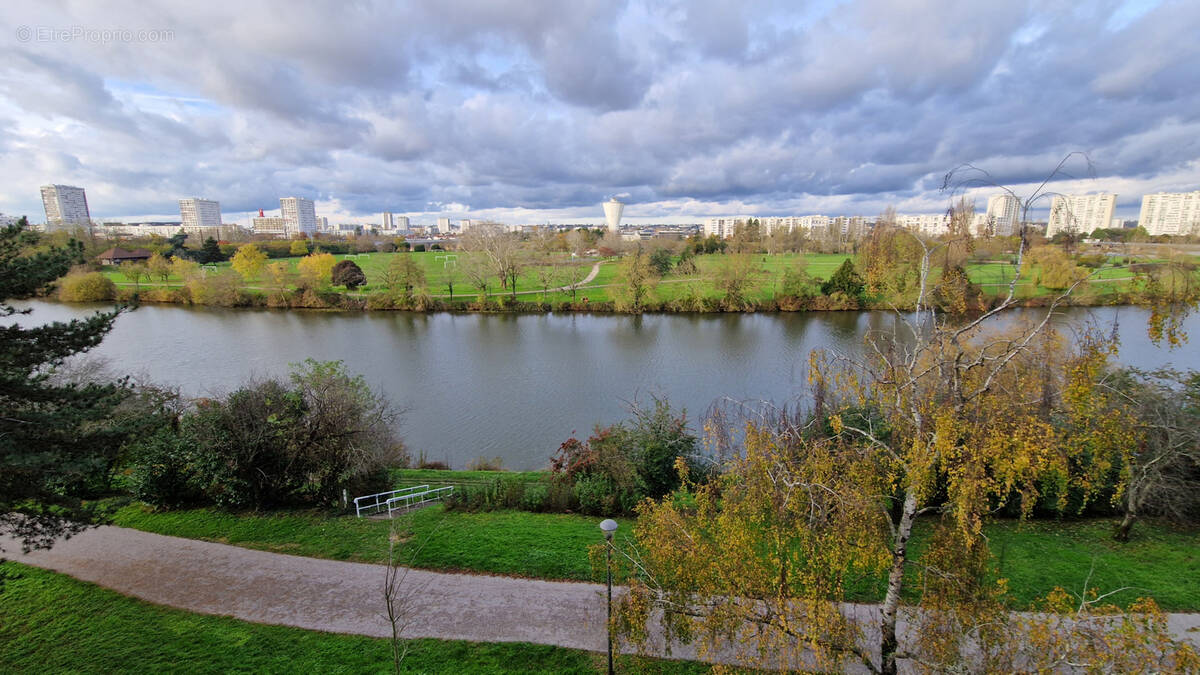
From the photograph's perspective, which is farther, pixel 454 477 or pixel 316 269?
pixel 316 269

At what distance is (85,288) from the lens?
44469mm

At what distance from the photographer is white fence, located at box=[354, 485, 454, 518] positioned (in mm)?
11727

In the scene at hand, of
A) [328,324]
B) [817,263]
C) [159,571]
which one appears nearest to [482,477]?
[159,571]

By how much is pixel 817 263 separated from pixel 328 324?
156ft

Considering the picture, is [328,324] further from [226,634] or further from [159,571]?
[226,634]

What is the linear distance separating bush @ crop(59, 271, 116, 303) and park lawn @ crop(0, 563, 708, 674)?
50522 mm

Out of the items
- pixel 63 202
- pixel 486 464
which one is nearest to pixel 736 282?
pixel 486 464

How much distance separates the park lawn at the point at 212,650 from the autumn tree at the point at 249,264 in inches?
1945

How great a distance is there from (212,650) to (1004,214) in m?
11.0

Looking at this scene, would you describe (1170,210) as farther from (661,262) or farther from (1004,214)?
(1004,214)

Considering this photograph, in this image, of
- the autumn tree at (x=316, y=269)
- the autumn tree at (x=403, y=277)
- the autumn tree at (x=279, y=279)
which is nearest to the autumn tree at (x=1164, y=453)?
the autumn tree at (x=403, y=277)

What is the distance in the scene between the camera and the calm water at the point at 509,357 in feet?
63.7

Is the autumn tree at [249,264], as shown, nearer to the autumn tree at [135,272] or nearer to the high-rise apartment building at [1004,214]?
the autumn tree at [135,272]

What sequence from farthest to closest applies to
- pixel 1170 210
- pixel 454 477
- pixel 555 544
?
pixel 1170 210, pixel 454 477, pixel 555 544
